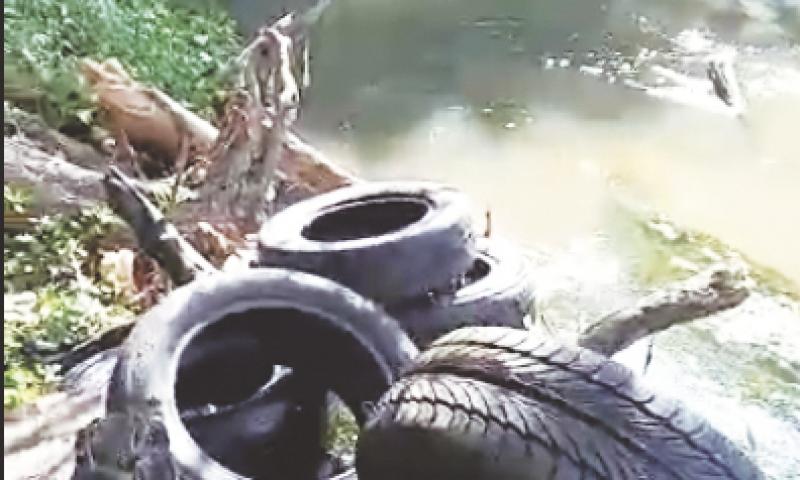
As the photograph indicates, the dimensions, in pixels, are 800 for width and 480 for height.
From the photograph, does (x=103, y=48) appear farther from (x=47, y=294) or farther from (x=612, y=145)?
(x=612, y=145)

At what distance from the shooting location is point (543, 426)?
5.63ft

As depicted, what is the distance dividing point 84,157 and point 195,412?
2.05m

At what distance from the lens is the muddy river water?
3.39 m

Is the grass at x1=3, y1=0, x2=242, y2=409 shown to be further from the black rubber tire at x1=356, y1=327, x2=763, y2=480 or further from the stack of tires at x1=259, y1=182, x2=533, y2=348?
the black rubber tire at x1=356, y1=327, x2=763, y2=480

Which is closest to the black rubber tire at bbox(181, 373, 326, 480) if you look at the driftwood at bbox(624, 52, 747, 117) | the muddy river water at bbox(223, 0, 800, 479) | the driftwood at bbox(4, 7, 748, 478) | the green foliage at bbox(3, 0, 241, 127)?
the driftwood at bbox(4, 7, 748, 478)

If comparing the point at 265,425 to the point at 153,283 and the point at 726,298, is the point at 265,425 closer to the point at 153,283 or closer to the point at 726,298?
the point at 153,283

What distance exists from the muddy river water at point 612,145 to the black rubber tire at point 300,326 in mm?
734

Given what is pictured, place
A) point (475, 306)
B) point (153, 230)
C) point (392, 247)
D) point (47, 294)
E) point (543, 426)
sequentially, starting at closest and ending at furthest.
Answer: point (543, 426), point (392, 247), point (475, 306), point (153, 230), point (47, 294)

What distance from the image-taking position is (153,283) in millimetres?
3385

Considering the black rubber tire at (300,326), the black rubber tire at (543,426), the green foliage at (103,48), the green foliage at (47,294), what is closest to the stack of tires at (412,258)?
the black rubber tire at (300,326)

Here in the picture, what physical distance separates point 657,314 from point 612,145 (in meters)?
2.29

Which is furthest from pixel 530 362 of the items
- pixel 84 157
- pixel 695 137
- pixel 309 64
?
pixel 309 64

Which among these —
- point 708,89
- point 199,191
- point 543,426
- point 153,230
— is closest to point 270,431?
point 153,230

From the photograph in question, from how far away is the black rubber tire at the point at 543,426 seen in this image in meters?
1.70
